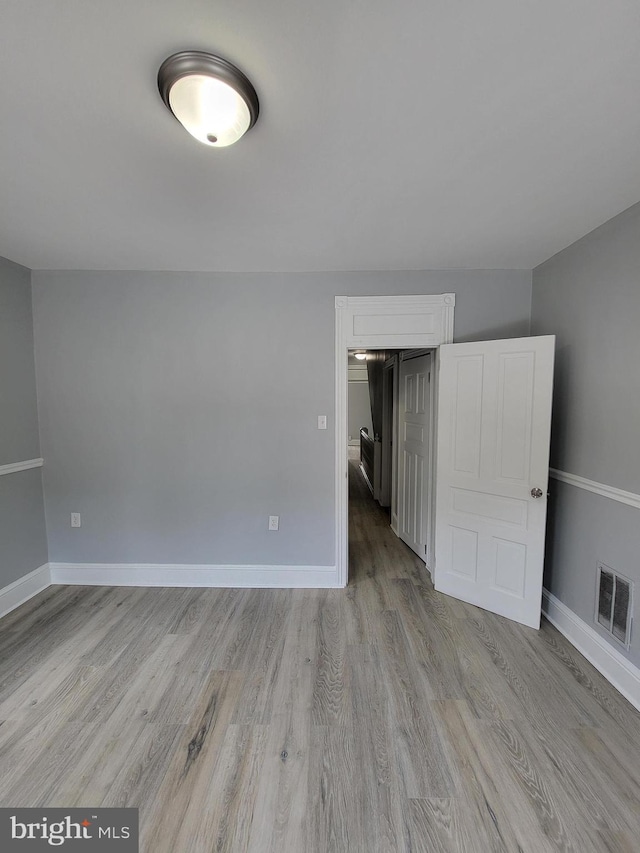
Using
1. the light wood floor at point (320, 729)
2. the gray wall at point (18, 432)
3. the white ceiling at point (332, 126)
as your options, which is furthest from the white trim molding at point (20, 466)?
the white ceiling at point (332, 126)

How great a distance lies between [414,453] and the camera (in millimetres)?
3324

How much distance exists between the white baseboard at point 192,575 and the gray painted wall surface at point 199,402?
0.23 ft

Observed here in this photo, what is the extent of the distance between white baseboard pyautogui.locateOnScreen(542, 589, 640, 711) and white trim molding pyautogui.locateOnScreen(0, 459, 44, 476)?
13.1ft

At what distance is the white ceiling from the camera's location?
902 mm

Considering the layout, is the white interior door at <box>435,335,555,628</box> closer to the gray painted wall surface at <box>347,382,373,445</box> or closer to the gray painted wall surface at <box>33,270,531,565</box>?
the gray painted wall surface at <box>33,270,531,565</box>

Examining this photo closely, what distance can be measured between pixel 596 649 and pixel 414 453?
1.84 m

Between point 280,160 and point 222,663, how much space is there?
2574 millimetres

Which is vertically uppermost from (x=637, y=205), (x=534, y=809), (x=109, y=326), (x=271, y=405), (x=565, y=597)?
(x=637, y=205)

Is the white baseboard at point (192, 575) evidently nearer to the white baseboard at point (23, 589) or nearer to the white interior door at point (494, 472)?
the white baseboard at point (23, 589)

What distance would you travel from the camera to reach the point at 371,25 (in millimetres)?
910

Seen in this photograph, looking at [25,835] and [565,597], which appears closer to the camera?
[25,835]

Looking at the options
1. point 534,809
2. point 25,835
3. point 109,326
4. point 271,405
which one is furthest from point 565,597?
point 109,326

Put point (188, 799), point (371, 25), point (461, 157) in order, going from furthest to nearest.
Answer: point (461, 157) < point (188, 799) < point (371, 25)

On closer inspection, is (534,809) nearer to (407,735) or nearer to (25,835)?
(407,735)
